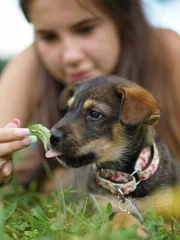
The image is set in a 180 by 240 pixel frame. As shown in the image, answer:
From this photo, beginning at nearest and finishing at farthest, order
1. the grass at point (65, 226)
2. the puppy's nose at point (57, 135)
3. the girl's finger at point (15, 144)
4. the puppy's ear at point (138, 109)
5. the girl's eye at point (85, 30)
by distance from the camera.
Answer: the grass at point (65, 226), the puppy's ear at point (138, 109), the puppy's nose at point (57, 135), the girl's finger at point (15, 144), the girl's eye at point (85, 30)

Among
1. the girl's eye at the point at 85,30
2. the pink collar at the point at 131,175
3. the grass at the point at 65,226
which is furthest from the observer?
the girl's eye at the point at 85,30

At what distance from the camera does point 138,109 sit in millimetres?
2998

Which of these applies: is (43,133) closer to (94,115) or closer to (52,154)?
(52,154)

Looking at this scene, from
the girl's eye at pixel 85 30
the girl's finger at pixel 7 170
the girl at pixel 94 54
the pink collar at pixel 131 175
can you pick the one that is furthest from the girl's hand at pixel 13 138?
the girl's eye at pixel 85 30

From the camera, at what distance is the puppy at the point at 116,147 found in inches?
123

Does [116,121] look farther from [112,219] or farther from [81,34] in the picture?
[81,34]

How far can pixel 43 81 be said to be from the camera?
17.2 ft

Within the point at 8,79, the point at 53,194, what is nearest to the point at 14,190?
the point at 53,194

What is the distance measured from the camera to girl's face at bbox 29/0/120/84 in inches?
178

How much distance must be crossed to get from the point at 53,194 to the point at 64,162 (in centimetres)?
72

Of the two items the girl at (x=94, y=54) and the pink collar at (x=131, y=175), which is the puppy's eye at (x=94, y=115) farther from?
the girl at (x=94, y=54)

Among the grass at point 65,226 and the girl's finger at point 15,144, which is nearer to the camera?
the grass at point 65,226

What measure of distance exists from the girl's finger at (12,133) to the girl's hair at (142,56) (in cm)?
182

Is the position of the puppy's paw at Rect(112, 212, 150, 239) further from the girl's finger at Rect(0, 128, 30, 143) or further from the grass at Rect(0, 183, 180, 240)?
the girl's finger at Rect(0, 128, 30, 143)
